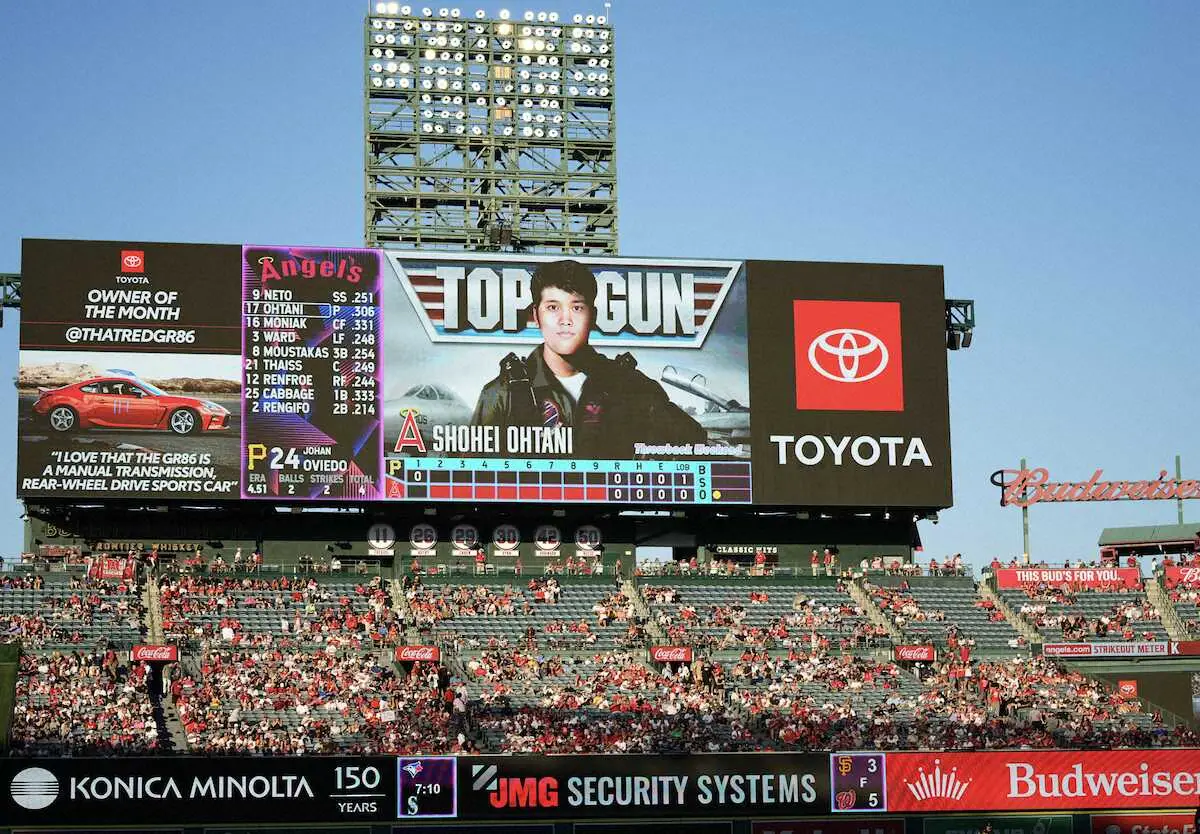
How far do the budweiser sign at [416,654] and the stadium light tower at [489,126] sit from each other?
54.0 ft

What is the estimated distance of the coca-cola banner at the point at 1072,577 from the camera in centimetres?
5534

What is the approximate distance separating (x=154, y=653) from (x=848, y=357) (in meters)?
21.3

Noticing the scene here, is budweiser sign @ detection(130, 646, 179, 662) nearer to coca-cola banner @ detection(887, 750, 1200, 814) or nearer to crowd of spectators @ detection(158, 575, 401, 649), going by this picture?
crowd of spectators @ detection(158, 575, 401, 649)

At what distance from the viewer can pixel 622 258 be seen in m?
52.8

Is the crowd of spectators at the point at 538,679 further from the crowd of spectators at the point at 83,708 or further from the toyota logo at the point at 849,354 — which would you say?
the toyota logo at the point at 849,354

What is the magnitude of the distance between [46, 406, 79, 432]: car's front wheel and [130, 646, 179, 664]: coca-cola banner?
7.19 meters

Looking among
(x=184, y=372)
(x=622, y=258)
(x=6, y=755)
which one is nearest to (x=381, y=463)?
(x=184, y=372)

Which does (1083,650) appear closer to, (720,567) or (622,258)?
(720,567)

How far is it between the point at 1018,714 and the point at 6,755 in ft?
81.3

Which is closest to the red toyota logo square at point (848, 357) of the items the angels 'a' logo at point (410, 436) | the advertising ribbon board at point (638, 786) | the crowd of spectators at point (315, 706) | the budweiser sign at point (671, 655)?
the budweiser sign at point (671, 655)

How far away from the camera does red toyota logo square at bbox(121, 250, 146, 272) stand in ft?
165

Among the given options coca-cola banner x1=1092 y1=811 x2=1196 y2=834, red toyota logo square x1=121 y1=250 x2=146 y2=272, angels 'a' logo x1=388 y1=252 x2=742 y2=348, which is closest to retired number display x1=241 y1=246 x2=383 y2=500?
angels 'a' logo x1=388 y1=252 x2=742 y2=348

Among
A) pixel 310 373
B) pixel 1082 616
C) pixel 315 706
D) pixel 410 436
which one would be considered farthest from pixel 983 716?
pixel 310 373

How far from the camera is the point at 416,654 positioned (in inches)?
1827
